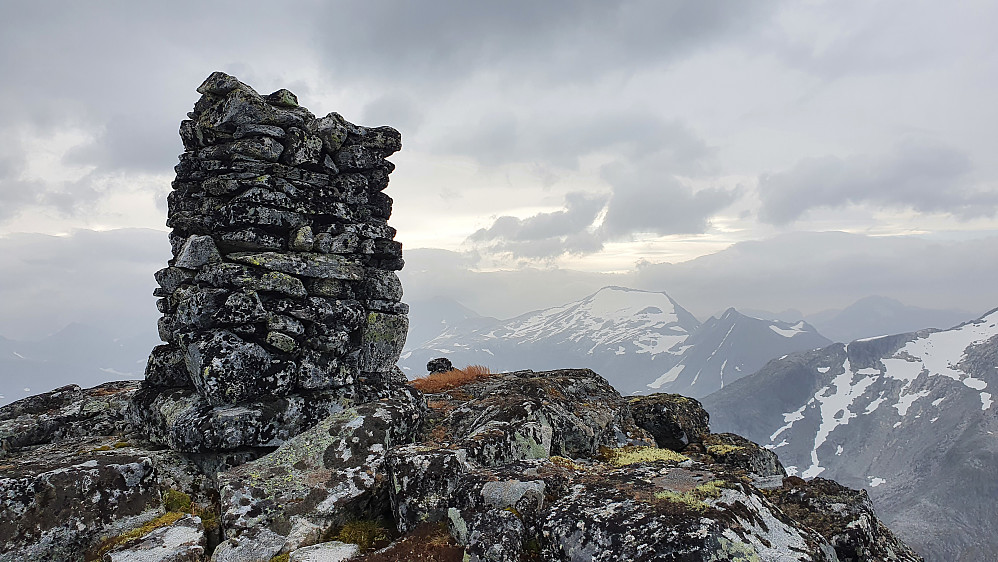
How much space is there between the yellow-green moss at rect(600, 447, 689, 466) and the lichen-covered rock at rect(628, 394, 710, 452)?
18.7ft

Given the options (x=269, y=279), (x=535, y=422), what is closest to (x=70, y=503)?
(x=269, y=279)

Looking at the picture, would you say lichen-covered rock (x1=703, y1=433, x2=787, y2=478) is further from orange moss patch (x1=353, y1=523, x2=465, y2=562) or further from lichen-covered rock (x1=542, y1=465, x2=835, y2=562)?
orange moss patch (x1=353, y1=523, x2=465, y2=562)

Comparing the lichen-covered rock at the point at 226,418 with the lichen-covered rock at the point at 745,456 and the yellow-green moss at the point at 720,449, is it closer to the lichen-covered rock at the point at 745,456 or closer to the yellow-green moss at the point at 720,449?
the yellow-green moss at the point at 720,449

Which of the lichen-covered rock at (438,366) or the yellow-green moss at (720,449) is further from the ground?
the lichen-covered rock at (438,366)

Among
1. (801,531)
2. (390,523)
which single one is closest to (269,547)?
(390,523)

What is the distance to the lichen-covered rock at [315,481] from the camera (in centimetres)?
1252

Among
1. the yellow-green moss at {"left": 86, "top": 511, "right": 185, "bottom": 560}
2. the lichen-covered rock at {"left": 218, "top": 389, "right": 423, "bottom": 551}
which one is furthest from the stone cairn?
the yellow-green moss at {"left": 86, "top": 511, "right": 185, "bottom": 560}

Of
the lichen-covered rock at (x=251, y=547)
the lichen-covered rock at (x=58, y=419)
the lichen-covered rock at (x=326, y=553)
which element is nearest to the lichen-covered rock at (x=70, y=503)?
the lichen-covered rock at (x=251, y=547)

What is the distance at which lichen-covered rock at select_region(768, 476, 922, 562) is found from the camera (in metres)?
13.9

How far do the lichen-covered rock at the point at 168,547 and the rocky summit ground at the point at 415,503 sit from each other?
5cm

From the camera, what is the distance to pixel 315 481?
1405cm

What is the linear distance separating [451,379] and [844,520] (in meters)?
21.5

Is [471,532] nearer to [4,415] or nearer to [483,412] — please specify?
[483,412]

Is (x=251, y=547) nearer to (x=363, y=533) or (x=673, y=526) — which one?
(x=363, y=533)
